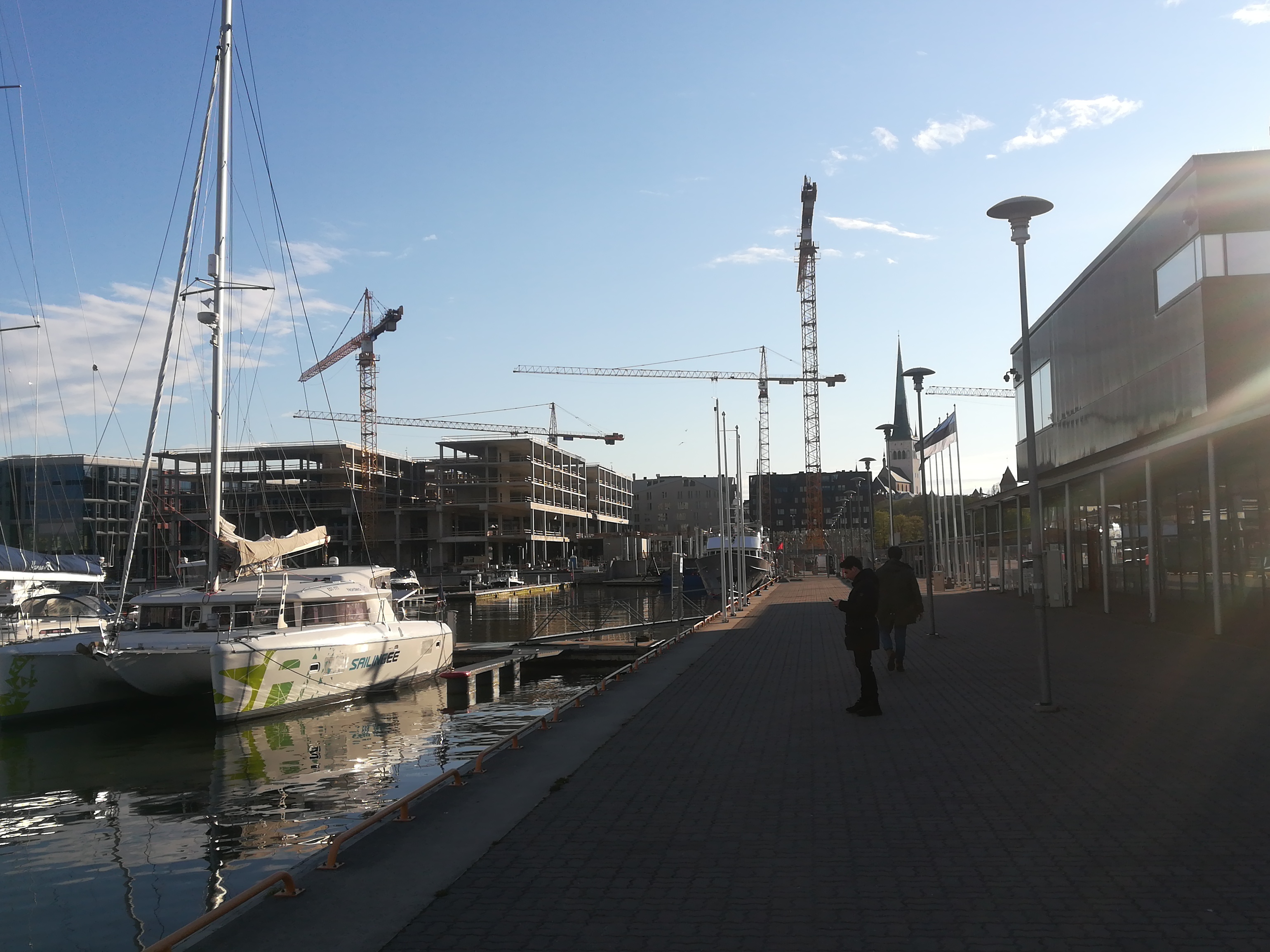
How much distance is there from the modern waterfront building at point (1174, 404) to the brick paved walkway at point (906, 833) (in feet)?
10.4

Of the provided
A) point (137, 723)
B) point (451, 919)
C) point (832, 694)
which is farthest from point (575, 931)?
point (137, 723)

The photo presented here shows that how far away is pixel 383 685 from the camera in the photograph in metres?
22.0

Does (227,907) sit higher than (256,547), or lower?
lower

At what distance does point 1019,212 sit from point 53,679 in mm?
18286

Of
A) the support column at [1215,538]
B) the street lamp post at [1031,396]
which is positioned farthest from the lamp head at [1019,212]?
the support column at [1215,538]

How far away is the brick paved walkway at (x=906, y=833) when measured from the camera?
16.5 feet

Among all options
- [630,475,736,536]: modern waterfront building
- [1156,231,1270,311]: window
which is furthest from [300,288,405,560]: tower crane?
[1156,231,1270,311]: window

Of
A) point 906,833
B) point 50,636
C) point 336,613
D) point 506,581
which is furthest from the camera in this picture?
point 506,581

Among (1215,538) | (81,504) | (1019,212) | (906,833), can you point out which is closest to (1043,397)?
(1215,538)

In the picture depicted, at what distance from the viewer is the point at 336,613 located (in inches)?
826

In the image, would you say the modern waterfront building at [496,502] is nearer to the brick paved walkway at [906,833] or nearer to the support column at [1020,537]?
the support column at [1020,537]

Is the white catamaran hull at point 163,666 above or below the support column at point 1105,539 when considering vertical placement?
below

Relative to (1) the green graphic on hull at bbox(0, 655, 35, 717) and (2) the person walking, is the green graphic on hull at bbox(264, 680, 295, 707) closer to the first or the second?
(1) the green graphic on hull at bbox(0, 655, 35, 717)

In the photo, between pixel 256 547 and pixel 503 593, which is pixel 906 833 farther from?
pixel 503 593
